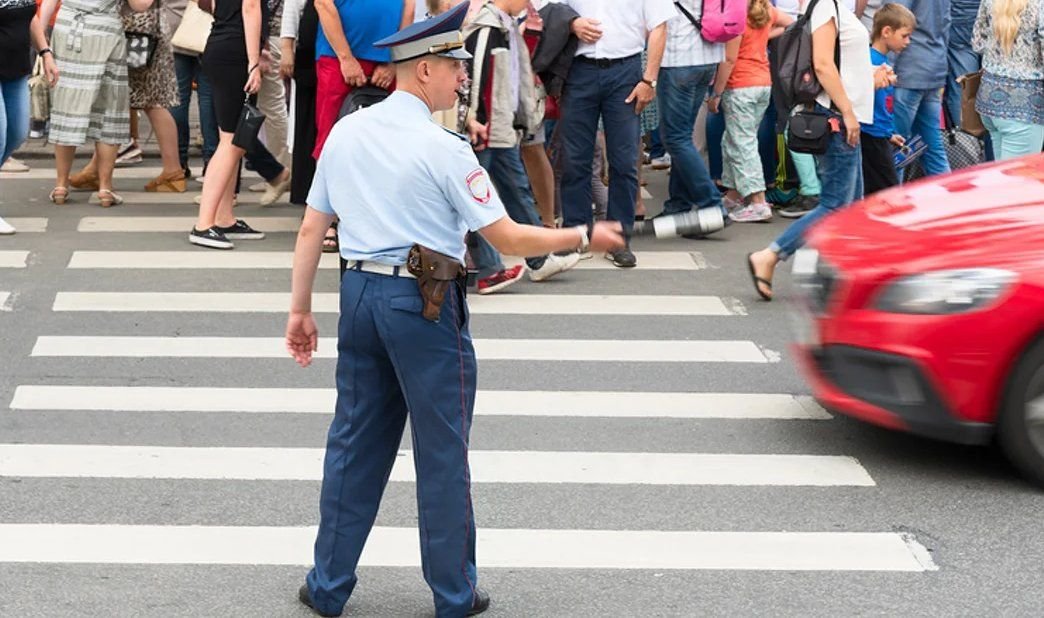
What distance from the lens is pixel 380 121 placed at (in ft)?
15.9

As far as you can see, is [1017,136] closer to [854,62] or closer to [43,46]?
[854,62]

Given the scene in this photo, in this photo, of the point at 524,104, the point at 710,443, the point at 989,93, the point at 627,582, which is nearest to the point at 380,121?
the point at 627,582

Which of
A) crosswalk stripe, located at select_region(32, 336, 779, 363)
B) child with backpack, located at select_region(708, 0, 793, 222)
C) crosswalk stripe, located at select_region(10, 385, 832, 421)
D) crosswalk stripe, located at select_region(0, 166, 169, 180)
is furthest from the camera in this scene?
crosswalk stripe, located at select_region(0, 166, 169, 180)

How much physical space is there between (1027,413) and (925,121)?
6052 millimetres

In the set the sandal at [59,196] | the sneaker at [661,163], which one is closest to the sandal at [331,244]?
the sandal at [59,196]

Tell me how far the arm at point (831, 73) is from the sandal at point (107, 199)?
511cm

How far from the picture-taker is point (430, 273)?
482 cm

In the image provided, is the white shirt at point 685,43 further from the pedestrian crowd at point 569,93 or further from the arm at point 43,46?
the arm at point 43,46

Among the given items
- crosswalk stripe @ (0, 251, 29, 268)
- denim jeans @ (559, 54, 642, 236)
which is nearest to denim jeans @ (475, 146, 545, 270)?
denim jeans @ (559, 54, 642, 236)

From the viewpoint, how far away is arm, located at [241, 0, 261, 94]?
10234 millimetres

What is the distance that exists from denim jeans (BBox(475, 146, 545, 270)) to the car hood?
293 cm

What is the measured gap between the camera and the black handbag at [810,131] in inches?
363

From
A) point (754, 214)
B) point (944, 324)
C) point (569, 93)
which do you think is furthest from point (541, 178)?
point (944, 324)

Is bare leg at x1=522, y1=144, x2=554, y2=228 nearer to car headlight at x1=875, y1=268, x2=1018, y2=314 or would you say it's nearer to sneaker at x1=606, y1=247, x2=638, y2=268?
sneaker at x1=606, y1=247, x2=638, y2=268
